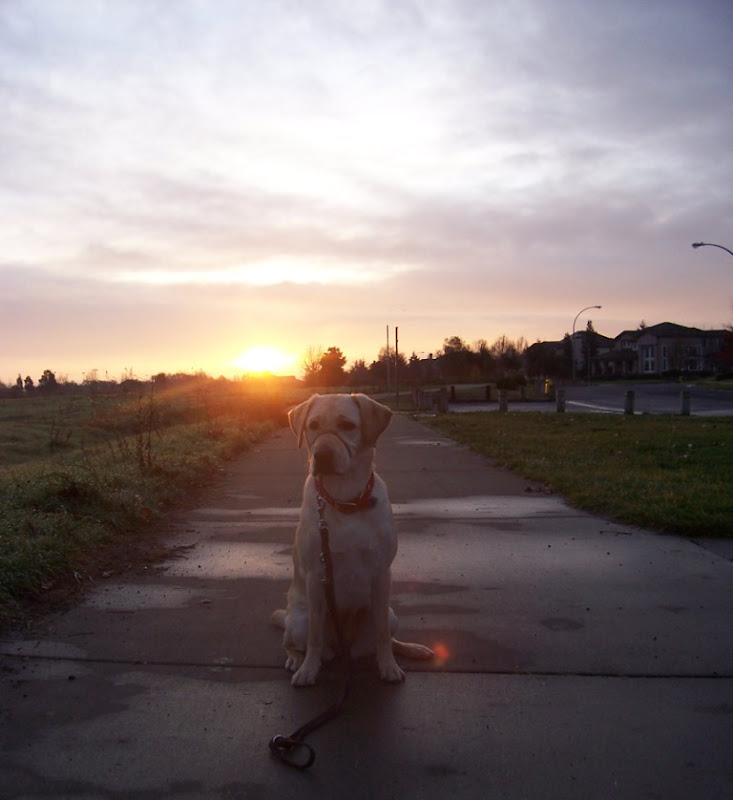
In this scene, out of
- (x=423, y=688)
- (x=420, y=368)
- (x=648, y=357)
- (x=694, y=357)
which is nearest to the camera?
(x=423, y=688)

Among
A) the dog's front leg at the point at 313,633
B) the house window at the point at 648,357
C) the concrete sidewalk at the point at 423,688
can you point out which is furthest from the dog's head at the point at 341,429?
the house window at the point at 648,357

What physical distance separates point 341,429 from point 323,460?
0.21 meters

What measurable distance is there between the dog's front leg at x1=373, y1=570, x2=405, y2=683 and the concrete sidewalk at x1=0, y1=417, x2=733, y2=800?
7 cm

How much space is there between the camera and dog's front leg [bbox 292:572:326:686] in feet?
12.5

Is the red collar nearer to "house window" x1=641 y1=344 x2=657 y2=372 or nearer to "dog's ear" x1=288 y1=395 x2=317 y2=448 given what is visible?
"dog's ear" x1=288 y1=395 x2=317 y2=448

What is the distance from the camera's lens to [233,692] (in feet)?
12.2

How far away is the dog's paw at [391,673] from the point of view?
3.83 metres

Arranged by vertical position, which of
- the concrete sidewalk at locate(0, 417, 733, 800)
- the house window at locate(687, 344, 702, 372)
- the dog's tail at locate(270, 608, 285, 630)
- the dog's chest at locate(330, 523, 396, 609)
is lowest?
the concrete sidewalk at locate(0, 417, 733, 800)

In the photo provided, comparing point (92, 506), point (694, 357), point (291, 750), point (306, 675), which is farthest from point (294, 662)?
point (694, 357)

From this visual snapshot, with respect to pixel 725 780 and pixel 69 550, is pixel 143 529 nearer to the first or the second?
pixel 69 550

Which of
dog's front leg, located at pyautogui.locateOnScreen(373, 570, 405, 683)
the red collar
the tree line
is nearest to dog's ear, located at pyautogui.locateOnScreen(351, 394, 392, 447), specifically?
the red collar

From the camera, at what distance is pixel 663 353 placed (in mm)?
103688

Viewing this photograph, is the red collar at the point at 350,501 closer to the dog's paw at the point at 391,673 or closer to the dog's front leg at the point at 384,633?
the dog's front leg at the point at 384,633

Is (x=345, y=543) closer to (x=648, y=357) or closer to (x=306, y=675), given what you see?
(x=306, y=675)
